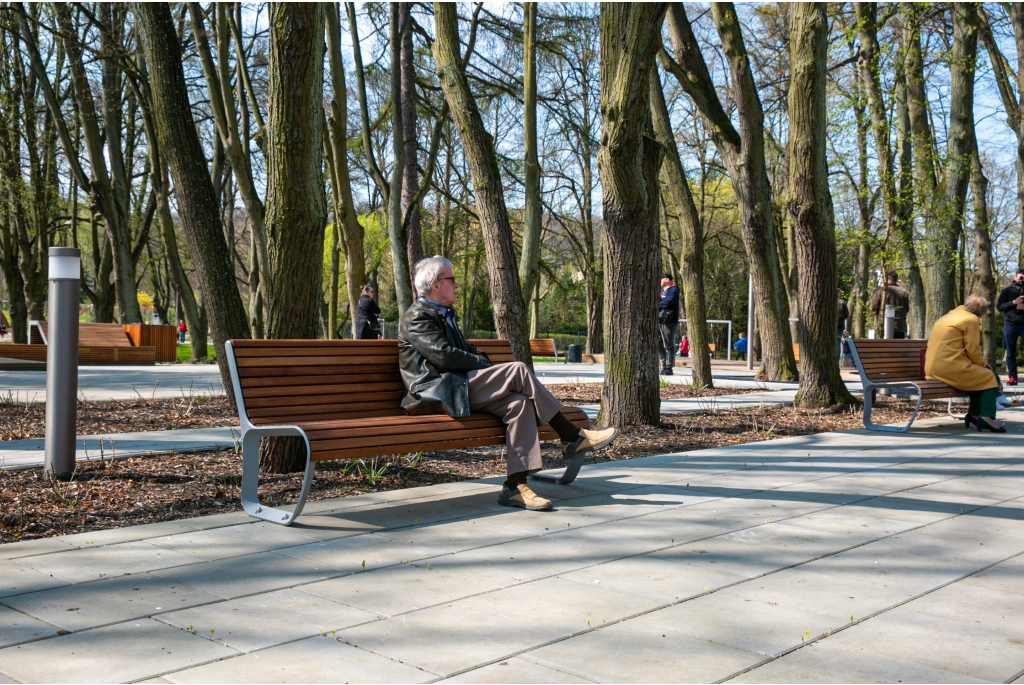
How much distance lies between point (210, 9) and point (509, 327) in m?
10.1

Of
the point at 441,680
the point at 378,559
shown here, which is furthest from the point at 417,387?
the point at 441,680

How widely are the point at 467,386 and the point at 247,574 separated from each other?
202 centimetres

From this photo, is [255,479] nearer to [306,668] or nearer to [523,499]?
[523,499]

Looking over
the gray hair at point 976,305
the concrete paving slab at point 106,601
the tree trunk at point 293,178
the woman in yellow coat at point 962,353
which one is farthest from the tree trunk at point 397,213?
the concrete paving slab at point 106,601

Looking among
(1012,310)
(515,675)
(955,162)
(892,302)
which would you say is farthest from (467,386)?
(892,302)

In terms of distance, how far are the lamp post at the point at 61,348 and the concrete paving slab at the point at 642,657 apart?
3.91 metres

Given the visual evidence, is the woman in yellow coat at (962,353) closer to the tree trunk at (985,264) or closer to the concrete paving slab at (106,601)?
the tree trunk at (985,264)

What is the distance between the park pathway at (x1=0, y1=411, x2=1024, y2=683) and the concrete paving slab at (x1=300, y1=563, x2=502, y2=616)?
0.02 metres

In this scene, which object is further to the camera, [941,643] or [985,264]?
[985,264]

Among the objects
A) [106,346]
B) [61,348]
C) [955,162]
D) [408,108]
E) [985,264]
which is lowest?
[61,348]

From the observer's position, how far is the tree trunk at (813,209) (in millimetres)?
10953

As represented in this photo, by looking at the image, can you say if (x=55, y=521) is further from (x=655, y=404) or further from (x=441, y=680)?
(x=655, y=404)

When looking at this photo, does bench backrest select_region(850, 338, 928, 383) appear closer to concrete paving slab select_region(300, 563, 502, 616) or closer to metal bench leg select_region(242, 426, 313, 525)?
metal bench leg select_region(242, 426, 313, 525)

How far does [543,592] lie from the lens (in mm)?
3938
